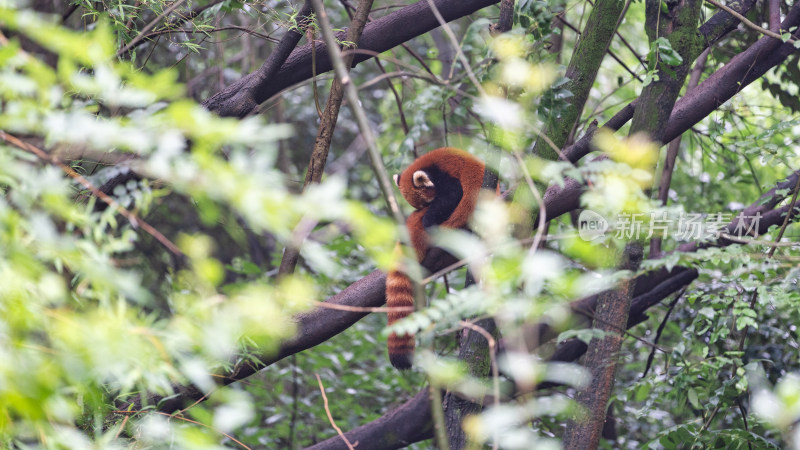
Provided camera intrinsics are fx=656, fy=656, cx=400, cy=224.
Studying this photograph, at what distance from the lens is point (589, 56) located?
246 centimetres

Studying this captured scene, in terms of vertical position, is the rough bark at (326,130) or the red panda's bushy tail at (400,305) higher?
the rough bark at (326,130)

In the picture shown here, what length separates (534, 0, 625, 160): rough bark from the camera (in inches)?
94.6

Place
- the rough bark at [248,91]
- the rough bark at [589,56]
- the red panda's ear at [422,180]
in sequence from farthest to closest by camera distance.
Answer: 1. the red panda's ear at [422,180]
2. the rough bark at [248,91]
3. the rough bark at [589,56]

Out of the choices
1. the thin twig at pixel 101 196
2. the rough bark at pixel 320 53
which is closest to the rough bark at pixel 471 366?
the rough bark at pixel 320 53

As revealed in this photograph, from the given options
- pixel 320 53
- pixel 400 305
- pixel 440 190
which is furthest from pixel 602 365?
pixel 320 53

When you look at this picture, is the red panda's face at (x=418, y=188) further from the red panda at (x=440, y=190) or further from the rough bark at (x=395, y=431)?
the rough bark at (x=395, y=431)

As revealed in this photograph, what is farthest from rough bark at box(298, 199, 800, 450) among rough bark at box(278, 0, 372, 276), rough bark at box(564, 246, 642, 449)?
rough bark at box(278, 0, 372, 276)

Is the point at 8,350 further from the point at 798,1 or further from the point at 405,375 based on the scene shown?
the point at 405,375

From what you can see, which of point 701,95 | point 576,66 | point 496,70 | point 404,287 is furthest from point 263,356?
point 701,95

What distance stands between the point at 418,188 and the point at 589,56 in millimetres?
1082

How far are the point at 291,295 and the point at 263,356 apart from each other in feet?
4.80

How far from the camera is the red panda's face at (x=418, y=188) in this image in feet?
10.5

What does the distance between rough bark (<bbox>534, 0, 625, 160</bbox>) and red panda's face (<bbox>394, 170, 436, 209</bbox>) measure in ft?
2.84

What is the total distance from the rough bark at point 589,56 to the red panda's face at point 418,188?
0.86 meters
